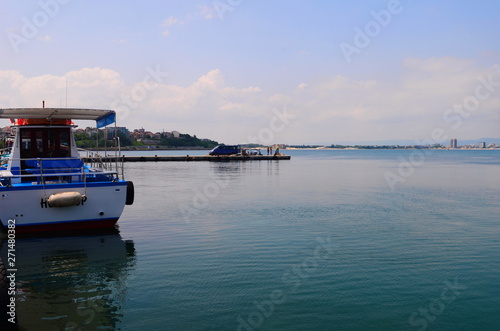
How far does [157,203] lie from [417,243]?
17.4 meters

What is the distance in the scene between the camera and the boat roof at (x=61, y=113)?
17708 mm

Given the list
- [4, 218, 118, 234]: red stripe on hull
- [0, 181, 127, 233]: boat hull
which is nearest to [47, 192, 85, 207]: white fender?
[0, 181, 127, 233]: boat hull

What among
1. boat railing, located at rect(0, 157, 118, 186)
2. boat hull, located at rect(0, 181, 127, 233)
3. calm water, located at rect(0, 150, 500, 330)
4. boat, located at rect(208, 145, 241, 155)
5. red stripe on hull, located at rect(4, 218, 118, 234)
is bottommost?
calm water, located at rect(0, 150, 500, 330)

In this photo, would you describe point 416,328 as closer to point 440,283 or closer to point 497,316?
point 497,316

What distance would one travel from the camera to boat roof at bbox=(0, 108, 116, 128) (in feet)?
58.1

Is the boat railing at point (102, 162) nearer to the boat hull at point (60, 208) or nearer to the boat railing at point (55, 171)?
the boat railing at point (55, 171)

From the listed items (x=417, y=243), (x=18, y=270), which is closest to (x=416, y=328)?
(x=417, y=243)

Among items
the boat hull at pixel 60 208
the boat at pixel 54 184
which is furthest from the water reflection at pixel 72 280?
the boat at pixel 54 184

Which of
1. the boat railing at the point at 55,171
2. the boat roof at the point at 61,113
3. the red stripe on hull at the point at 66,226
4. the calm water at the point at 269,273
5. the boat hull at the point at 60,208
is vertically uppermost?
the boat roof at the point at 61,113

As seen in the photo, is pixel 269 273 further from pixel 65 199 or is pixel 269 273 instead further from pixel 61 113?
pixel 61 113

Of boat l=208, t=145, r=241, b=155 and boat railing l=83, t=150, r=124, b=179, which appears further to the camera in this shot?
boat l=208, t=145, r=241, b=155

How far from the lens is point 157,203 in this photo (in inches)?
1110

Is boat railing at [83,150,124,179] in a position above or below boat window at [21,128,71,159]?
below

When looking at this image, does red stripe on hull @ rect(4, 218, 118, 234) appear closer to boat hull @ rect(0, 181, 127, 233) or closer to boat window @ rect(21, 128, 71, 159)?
boat hull @ rect(0, 181, 127, 233)
